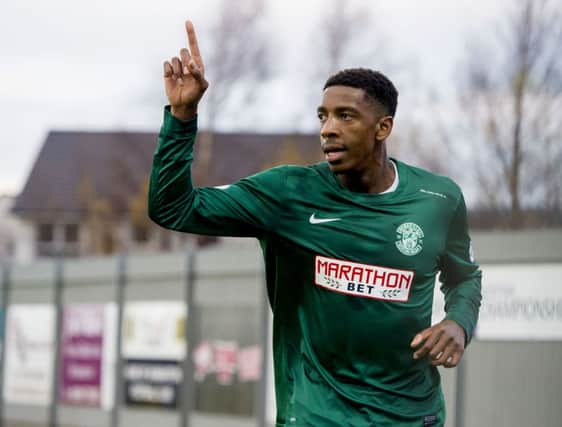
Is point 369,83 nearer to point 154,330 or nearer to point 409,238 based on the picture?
point 409,238

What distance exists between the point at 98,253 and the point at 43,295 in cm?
2545

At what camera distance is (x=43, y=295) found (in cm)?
2191

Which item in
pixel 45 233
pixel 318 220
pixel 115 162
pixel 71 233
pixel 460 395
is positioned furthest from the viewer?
pixel 45 233

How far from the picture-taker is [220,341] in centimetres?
1728

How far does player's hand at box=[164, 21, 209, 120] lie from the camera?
4703 millimetres

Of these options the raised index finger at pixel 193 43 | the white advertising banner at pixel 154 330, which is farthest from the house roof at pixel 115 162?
the raised index finger at pixel 193 43

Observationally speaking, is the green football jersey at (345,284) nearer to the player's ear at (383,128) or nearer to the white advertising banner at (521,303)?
the player's ear at (383,128)

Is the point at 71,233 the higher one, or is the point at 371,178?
the point at 71,233

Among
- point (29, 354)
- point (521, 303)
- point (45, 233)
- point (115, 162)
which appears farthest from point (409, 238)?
point (45, 233)

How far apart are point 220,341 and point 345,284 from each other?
481 inches

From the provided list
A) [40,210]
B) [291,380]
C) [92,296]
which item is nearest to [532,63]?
[92,296]

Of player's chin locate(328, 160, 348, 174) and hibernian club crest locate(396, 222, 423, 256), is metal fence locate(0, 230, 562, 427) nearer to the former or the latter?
hibernian club crest locate(396, 222, 423, 256)

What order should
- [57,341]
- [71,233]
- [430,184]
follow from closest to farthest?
[430,184]
[57,341]
[71,233]

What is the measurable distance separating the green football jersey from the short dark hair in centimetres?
33
